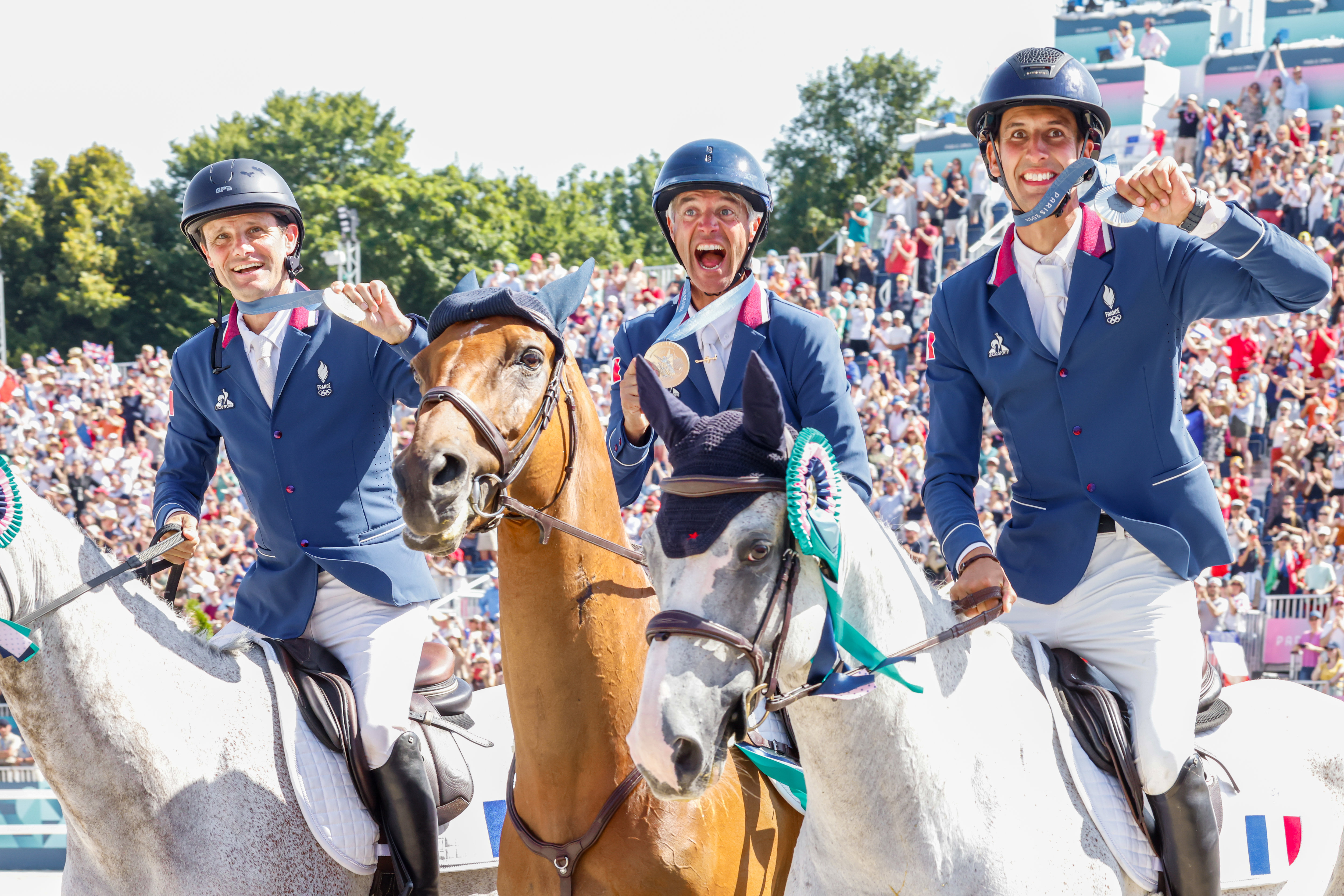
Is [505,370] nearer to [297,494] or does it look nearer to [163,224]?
[297,494]

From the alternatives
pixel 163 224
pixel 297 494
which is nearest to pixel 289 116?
pixel 163 224

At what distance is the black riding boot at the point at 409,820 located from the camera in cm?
436

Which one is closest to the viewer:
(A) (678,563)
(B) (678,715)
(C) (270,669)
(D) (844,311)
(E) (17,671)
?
(B) (678,715)

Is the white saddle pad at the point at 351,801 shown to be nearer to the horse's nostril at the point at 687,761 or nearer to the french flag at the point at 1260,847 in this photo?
the horse's nostril at the point at 687,761

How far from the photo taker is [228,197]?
4684mm

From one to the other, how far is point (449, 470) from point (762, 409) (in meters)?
0.97

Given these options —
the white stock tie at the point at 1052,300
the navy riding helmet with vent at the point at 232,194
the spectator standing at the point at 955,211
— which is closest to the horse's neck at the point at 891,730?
the white stock tie at the point at 1052,300

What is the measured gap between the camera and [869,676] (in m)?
2.96

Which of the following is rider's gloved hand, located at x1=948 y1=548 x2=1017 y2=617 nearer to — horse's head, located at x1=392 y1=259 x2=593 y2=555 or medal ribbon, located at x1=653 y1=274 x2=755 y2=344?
medal ribbon, located at x1=653 y1=274 x2=755 y2=344

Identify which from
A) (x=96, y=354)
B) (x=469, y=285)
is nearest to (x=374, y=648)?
(x=469, y=285)

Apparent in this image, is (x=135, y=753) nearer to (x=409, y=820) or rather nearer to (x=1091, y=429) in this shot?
(x=409, y=820)

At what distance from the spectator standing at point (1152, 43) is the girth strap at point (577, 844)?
1216 inches

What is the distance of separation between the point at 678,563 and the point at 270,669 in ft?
7.70

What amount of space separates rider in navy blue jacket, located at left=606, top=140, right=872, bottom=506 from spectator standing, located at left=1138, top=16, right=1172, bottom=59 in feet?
96.8
